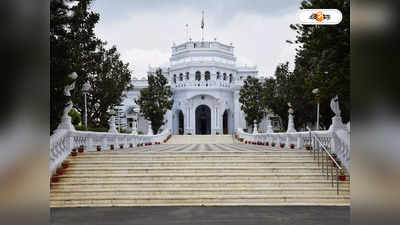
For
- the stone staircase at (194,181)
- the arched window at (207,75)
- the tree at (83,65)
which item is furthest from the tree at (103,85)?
the arched window at (207,75)

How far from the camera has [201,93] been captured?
38.4 metres

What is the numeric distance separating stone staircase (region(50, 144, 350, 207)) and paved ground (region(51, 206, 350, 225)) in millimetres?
442

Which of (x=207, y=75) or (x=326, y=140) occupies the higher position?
(x=207, y=75)

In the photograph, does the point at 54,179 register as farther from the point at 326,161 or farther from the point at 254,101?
the point at 254,101

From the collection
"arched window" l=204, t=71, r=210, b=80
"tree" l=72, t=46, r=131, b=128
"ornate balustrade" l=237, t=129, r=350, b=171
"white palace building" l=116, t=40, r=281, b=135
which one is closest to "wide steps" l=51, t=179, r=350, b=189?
"ornate balustrade" l=237, t=129, r=350, b=171

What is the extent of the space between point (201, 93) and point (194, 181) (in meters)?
30.6

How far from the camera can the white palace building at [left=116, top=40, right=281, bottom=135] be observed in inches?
1506

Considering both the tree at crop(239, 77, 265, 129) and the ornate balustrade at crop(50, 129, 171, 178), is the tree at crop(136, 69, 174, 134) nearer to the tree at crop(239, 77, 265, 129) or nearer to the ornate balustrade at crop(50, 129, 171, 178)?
the tree at crop(239, 77, 265, 129)

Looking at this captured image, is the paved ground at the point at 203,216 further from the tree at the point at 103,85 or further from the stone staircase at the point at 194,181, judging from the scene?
the tree at the point at 103,85

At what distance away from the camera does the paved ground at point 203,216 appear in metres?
5.61

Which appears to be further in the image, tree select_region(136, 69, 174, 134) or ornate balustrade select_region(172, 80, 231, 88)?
ornate balustrade select_region(172, 80, 231, 88)

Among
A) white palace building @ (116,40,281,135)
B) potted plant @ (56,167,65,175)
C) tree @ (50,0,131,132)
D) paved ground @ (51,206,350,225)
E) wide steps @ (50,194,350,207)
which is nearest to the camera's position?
paved ground @ (51,206,350,225)

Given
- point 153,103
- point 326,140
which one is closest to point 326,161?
point 326,140
